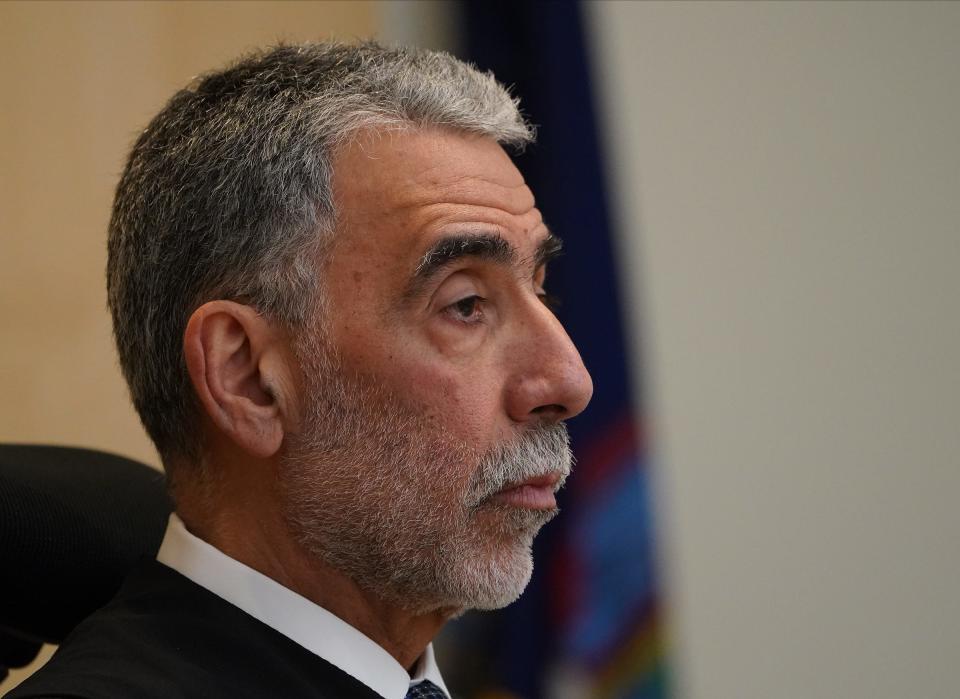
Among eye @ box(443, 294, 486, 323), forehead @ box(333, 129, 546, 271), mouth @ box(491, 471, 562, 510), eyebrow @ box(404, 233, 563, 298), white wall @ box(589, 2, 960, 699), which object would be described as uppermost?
forehead @ box(333, 129, 546, 271)

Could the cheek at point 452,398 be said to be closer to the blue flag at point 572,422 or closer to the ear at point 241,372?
the ear at point 241,372

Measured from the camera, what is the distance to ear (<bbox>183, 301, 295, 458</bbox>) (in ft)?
4.58

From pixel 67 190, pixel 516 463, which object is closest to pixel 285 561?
pixel 516 463

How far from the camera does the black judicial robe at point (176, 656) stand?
1.19 metres

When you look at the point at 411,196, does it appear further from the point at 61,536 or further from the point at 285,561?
the point at 61,536

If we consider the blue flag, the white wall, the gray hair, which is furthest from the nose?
the white wall

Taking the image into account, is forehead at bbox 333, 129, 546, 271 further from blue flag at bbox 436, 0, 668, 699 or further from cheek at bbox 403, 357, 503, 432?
blue flag at bbox 436, 0, 668, 699

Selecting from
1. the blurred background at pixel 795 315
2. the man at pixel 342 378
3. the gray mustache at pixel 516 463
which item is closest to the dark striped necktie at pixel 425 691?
the man at pixel 342 378

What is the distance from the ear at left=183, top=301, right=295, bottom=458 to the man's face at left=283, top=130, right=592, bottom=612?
0.03 meters

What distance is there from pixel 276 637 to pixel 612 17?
1945 millimetres

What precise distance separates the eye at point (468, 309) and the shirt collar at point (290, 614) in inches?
14.9

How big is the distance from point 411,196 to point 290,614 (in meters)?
0.51

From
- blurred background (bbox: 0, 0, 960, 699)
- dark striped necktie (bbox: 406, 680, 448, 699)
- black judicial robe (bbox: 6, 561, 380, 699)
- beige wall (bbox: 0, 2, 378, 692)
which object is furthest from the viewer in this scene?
blurred background (bbox: 0, 0, 960, 699)

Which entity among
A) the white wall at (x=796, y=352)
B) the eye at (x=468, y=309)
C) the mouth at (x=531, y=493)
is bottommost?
A: the white wall at (x=796, y=352)
